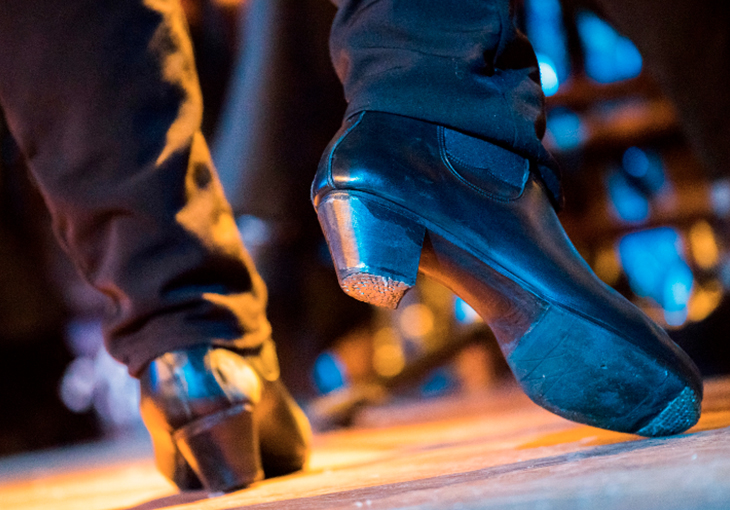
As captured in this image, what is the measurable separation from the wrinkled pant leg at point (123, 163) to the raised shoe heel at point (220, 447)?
71 mm

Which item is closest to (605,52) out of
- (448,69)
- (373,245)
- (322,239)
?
(322,239)

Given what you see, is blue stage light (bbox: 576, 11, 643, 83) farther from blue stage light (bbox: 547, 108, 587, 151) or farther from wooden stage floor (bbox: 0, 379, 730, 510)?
wooden stage floor (bbox: 0, 379, 730, 510)

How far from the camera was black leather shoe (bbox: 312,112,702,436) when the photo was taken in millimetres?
424

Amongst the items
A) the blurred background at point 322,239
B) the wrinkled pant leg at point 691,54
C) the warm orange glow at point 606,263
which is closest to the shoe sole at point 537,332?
the wrinkled pant leg at point 691,54

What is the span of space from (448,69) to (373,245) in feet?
0.50

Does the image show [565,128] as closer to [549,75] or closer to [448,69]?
[549,75]

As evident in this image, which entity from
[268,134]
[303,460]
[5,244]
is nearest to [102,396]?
[5,244]

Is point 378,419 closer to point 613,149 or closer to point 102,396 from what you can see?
point 613,149

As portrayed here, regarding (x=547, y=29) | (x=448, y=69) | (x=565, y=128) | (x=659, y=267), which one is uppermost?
(x=448, y=69)

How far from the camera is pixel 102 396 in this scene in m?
2.82

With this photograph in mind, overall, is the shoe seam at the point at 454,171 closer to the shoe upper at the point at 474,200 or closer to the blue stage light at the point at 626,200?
the shoe upper at the point at 474,200

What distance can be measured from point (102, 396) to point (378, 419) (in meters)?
1.83

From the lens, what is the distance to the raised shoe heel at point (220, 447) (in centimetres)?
51

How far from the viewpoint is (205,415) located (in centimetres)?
51
